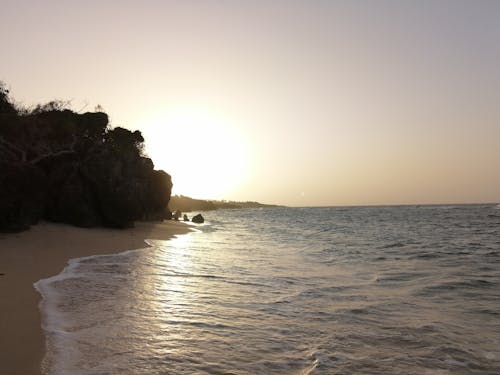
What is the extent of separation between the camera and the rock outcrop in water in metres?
21.5

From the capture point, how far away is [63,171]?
94.7 ft

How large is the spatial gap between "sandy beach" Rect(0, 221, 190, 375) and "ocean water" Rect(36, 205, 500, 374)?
27 centimetres

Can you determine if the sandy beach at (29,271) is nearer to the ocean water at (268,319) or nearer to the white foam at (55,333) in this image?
the white foam at (55,333)

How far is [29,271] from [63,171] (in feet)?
58.5

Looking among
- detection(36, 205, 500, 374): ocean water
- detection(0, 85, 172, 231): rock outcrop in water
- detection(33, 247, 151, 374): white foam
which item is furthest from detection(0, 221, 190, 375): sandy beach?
detection(0, 85, 172, 231): rock outcrop in water

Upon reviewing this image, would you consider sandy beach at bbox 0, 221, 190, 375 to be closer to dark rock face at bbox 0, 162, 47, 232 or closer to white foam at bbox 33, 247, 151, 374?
white foam at bbox 33, 247, 151, 374

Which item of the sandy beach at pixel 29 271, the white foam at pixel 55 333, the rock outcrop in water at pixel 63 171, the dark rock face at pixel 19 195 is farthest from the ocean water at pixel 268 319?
the rock outcrop in water at pixel 63 171

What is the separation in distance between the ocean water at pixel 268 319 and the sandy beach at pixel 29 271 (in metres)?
0.27

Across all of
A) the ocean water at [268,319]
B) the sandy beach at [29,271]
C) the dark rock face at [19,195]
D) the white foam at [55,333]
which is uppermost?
the dark rock face at [19,195]

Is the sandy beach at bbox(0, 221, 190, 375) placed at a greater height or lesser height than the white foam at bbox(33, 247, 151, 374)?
greater

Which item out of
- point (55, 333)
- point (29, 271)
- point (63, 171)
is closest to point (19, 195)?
point (63, 171)

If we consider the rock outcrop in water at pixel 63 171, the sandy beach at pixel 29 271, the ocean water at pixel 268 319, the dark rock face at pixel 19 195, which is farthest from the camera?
the rock outcrop in water at pixel 63 171

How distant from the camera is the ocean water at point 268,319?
6.06m

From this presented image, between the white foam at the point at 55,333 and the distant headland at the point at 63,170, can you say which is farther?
the distant headland at the point at 63,170
